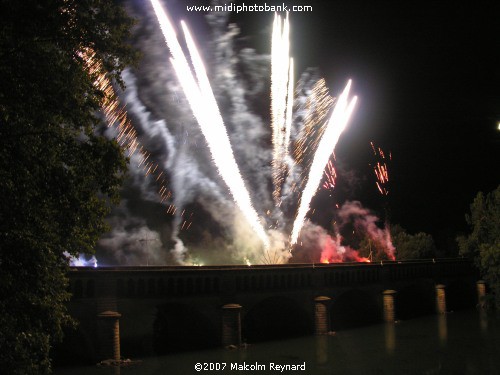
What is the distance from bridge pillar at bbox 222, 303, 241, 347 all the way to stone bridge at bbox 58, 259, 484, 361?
67mm

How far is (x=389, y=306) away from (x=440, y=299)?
1031 centimetres

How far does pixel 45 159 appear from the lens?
12.0 metres

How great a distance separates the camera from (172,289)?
36.2m

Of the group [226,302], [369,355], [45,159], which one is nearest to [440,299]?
[369,355]

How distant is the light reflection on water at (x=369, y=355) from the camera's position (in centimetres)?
3120

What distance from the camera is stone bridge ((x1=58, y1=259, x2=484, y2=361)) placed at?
32.2m

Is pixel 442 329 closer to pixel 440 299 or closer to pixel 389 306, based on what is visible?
pixel 389 306

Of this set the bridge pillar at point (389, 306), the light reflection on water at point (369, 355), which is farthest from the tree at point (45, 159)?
the bridge pillar at point (389, 306)

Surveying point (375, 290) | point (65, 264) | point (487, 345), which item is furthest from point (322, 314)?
point (65, 264)

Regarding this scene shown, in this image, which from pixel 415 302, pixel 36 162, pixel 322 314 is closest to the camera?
pixel 36 162

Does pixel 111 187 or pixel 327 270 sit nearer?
pixel 111 187

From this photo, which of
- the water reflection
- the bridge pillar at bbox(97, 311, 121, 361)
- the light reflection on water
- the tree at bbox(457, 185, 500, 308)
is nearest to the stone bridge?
the bridge pillar at bbox(97, 311, 121, 361)

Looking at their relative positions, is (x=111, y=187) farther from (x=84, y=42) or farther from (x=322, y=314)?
(x=322, y=314)

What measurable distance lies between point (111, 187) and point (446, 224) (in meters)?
67.2
